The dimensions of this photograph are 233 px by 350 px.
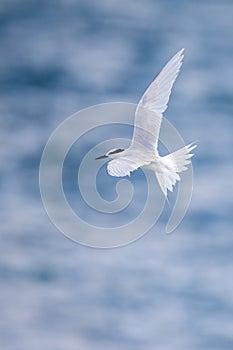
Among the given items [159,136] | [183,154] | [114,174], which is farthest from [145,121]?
[114,174]

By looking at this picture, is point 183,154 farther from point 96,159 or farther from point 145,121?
point 96,159

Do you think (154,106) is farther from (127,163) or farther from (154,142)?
(127,163)

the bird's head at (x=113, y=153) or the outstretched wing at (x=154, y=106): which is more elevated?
the outstretched wing at (x=154, y=106)

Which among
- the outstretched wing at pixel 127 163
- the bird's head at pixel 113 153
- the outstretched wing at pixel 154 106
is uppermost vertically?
the outstretched wing at pixel 154 106

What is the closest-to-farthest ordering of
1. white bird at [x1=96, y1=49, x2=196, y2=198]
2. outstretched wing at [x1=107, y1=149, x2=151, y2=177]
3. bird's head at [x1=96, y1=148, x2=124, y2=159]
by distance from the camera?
outstretched wing at [x1=107, y1=149, x2=151, y2=177]
white bird at [x1=96, y1=49, x2=196, y2=198]
bird's head at [x1=96, y1=148, x2=124, y2=159]

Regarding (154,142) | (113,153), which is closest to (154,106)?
(154,142)

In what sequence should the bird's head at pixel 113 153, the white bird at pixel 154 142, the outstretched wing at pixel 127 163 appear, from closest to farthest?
the outstretched wing at pixel 127 163, the white bird at pixel 154 142, the bird's head at pixel 113 153

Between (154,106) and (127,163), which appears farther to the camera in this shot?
(154,106)

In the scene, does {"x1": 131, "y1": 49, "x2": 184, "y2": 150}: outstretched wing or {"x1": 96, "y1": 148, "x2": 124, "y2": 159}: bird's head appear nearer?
{"x1": 131, "y1": 49, "x2": 184, "y2": 150}: outstretched wing
